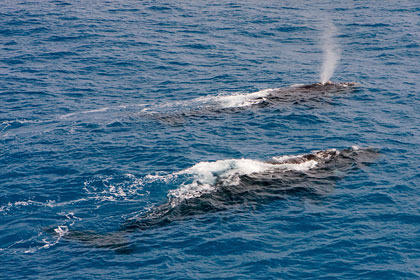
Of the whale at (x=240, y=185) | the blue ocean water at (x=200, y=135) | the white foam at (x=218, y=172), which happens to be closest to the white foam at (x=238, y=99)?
the blue ocean water at (x=200, y=135)

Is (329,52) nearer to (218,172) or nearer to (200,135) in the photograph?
(200,135)

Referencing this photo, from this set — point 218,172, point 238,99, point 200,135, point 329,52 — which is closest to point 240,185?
point 218,172

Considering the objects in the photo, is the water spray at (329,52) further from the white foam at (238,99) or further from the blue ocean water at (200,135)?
the white foam at (238,99)

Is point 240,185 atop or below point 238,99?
below

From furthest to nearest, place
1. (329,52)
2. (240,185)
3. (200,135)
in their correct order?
(329,52)
(200,135)
(240,185)

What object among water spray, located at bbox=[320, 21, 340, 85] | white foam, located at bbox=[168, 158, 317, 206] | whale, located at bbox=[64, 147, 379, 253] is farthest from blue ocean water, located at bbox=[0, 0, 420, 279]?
water spray, located at bbox=[320, 21, 340, 85]

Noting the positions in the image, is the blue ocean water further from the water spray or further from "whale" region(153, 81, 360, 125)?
the water spray

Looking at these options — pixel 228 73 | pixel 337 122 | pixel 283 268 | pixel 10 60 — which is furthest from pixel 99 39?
pixel 283 268
